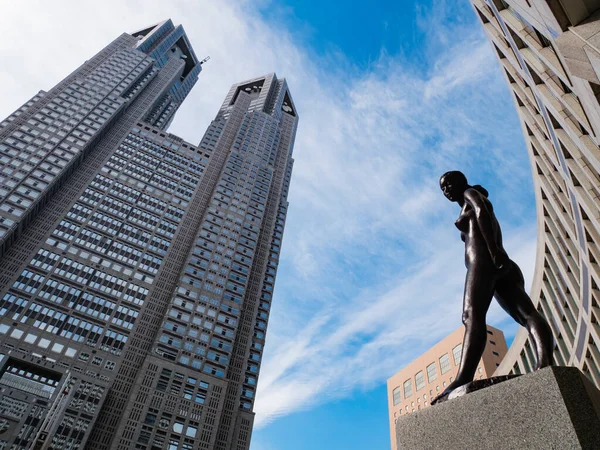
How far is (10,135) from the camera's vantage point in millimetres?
62094

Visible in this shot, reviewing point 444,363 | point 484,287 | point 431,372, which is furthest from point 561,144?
point 431,372

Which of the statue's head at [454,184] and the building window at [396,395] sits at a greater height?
the building window at [396,395]

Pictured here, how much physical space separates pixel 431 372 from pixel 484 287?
62719mm

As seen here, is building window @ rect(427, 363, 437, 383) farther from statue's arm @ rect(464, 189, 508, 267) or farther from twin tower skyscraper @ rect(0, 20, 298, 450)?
statue's arm @ rect(464, 189, 508, 267)

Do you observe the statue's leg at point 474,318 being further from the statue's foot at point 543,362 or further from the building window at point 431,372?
the building window at point 431,372

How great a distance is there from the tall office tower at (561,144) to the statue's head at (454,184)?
120 inches

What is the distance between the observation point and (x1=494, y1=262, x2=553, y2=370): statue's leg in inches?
151

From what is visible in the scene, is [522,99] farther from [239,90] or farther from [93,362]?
[239,90]

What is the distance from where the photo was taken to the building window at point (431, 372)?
58.9 meters

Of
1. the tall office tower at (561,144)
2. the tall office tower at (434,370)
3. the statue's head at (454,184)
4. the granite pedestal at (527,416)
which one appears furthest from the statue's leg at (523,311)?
the tall office tower at (434,370)

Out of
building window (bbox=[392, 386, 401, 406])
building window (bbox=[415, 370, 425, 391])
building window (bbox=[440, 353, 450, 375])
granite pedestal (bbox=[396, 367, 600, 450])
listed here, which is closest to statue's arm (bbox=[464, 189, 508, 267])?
granite pedestal (bbox=[396, 367, 600, 450])

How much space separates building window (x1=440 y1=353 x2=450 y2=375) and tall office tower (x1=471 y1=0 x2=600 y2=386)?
24842 millimetres

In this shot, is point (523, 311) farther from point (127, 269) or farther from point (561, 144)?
point (127, 269)

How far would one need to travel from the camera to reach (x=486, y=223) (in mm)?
4566
